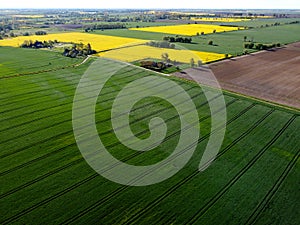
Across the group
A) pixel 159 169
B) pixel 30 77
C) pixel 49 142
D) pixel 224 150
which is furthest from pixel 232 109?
pixel 30 77

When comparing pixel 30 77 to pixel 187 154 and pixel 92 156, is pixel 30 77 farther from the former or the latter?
pixel 187 154

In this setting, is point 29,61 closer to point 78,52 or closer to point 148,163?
point 78,52

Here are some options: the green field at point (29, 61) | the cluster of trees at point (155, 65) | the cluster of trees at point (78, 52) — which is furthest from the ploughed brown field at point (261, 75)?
the cluster of trees at point (78, 52)

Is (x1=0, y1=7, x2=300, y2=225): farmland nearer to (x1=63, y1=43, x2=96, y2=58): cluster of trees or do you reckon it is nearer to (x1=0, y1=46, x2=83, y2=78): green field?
(x1=0, y1=46, x2=83, y2=78): green field

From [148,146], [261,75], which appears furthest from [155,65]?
[148,146]

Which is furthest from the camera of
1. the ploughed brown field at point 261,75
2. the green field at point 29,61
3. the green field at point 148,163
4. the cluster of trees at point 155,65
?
the cluster of trees at point 155,65

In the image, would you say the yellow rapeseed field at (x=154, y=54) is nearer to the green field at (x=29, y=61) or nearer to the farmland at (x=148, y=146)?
the green field at (x=29, y=61)
